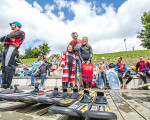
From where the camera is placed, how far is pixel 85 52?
436cm

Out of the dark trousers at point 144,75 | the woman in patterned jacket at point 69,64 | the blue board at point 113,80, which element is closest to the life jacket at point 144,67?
the dark trousers at point 144,75

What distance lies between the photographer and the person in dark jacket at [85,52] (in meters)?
4.36

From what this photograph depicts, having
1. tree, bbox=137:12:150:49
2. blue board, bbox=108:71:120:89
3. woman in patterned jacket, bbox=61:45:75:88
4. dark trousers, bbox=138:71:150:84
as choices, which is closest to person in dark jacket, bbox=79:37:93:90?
woman in patterned jacket, bbox=61:45:75:88

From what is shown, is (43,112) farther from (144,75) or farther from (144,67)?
(144,67)

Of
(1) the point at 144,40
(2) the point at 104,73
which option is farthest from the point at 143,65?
(1) the point at 144,40

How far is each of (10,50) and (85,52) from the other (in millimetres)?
2687

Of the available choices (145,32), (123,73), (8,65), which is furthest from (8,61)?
(145,32)

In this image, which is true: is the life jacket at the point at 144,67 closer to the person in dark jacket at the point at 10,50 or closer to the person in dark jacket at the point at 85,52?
the person in dark jacket at the point at 85,52

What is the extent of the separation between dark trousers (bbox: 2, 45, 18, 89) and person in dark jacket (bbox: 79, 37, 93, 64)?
97.4 inches

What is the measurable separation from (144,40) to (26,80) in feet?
97.6

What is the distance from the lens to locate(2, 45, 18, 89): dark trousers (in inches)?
114

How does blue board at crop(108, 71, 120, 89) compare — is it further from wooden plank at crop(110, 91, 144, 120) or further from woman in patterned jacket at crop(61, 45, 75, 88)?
wooden plank at crop(110, 91, 144, 120)

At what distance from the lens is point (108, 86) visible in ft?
18.2

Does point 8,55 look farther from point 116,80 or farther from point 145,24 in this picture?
point 145,24
